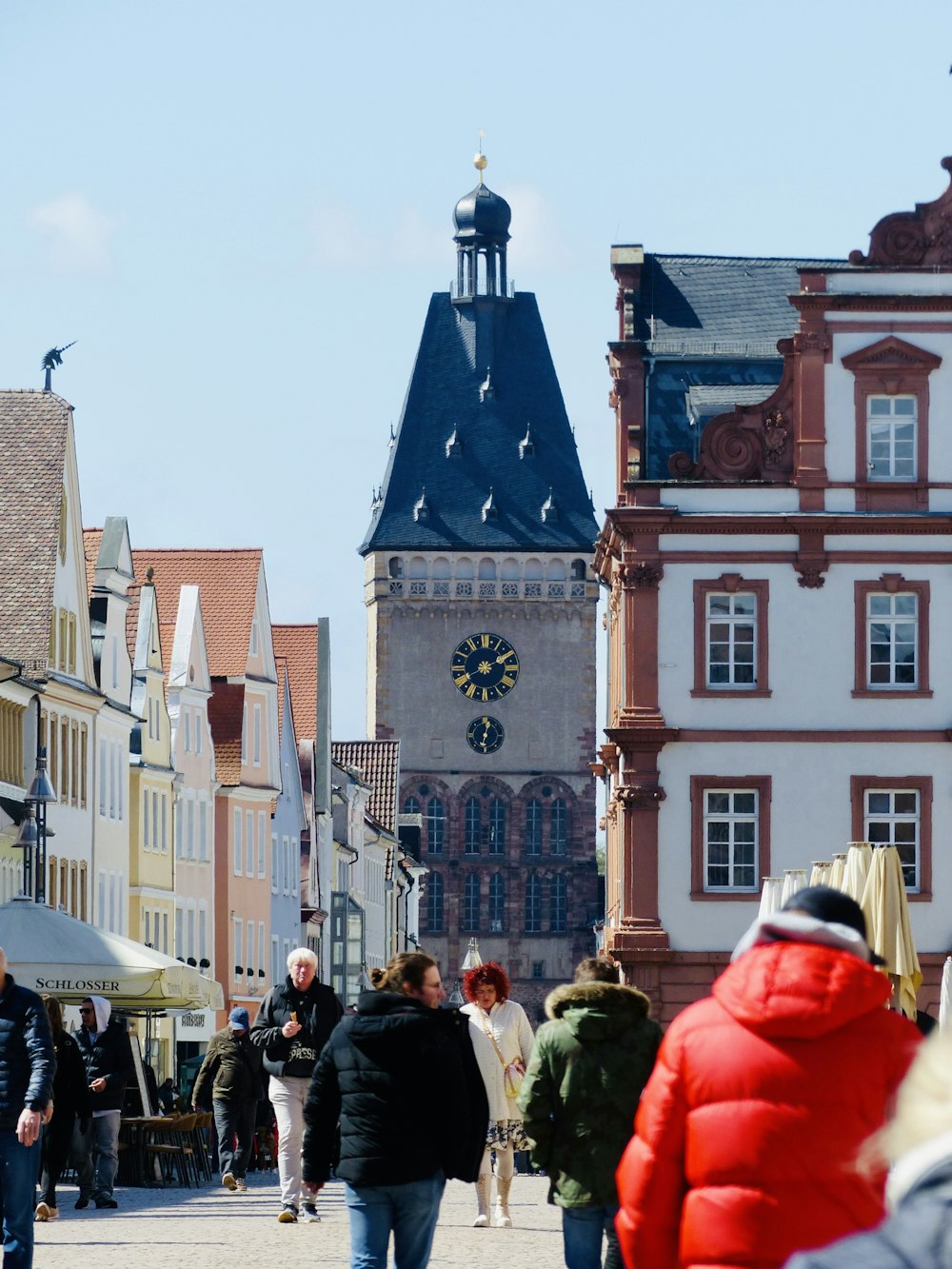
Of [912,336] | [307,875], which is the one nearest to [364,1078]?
[912,336]

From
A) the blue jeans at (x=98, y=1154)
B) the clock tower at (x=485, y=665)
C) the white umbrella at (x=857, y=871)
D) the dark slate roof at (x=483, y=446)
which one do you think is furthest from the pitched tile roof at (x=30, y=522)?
the dark slate roof at (x=483, y=446)

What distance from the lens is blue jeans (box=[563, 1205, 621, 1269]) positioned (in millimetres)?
10734

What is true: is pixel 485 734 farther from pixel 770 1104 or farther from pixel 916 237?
pixel 770 1104

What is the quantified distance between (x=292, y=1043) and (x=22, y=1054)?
16.7 ft

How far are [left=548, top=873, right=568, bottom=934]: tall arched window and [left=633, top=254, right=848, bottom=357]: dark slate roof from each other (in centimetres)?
5786

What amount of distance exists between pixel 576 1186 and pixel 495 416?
3905 inches

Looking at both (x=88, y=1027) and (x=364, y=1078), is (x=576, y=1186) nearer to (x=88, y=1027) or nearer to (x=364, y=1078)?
(x=364, y=1078)

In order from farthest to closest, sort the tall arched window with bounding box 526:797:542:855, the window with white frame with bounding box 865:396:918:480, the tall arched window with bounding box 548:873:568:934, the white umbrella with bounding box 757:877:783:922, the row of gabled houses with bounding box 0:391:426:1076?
the tall arched window with bounding box 548:873:568:934
the tall arched window with bounding box 526:797:542:855
the row of gabled houses with bounding box 0:391:426:1076
the window with white frame with bounding box 865:396:918:480
the white umbrella with bounding box 757:877:783:922

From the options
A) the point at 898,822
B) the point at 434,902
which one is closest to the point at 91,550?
the point at 898,822

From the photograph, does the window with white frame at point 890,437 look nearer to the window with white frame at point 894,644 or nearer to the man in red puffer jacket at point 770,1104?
the window with white frame at point 894,644

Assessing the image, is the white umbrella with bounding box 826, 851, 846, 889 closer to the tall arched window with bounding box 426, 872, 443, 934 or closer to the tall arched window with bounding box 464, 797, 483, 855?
the tall arched window with bounding box 464, 797, 483, 855

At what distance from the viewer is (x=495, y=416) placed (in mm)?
109375

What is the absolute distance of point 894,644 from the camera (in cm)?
4294

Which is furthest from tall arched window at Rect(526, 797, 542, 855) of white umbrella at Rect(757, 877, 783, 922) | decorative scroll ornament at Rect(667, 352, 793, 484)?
white umbrella at Rect(757, 877, 783, 922)
